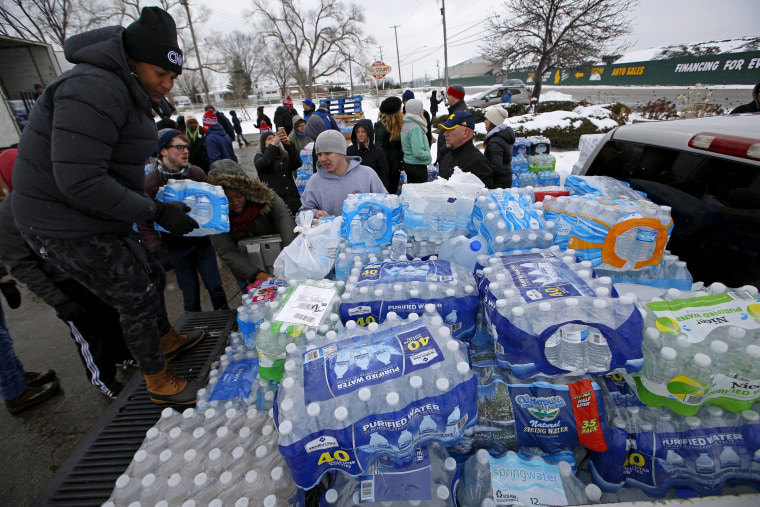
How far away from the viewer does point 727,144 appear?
1.74 meters

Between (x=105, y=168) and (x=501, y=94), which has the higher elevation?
(x=501, y=94)

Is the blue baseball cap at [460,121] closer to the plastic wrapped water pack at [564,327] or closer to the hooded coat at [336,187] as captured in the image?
the hooded coat at [336,187]

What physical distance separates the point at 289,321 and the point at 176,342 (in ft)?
4.94

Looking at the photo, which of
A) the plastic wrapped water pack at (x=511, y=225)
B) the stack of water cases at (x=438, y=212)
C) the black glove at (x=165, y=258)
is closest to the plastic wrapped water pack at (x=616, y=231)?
the plastic wrapped water pack at (x=511, y=225)

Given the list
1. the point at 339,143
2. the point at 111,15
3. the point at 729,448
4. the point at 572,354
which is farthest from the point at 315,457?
the point at 111,15

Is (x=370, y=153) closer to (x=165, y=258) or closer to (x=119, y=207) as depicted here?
(x=165, y=258)

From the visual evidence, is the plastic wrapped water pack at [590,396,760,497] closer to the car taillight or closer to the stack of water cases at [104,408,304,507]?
the car taillight

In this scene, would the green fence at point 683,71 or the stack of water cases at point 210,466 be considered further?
the green fence at point 683,71

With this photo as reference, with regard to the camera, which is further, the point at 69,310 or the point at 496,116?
the point at 496,116

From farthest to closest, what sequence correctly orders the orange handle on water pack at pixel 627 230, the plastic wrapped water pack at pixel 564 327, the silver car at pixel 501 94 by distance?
1. the silver car at pixel 501 94
2. the orange handle on water pack at pixel 627 230
3. the plastic wrapped water pack at pixel 564 327

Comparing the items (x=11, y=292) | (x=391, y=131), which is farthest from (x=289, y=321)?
(x=391, y=131)

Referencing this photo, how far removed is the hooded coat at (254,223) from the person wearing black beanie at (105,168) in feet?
2.69

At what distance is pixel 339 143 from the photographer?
3.32m

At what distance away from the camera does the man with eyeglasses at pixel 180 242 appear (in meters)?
2.89
